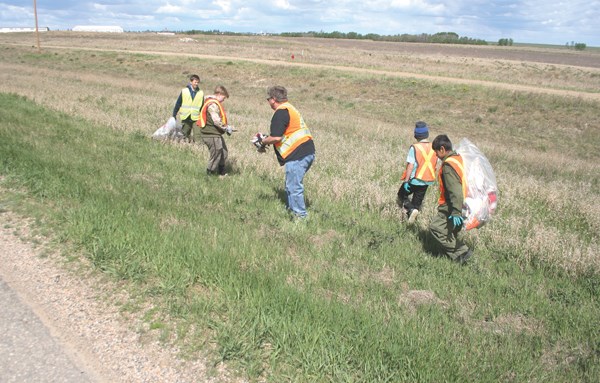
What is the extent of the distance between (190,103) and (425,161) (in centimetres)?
626

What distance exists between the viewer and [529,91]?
88.8 ft

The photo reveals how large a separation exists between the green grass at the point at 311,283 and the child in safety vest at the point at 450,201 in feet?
0.87

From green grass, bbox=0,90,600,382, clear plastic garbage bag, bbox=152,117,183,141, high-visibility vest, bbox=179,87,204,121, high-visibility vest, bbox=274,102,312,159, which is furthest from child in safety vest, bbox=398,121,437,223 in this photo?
clear plastic garbage bag, bbox=152,117,183,141

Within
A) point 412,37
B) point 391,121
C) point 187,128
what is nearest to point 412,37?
point 412,37

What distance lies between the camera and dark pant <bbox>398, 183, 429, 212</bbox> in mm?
7281

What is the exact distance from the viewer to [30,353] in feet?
11.6

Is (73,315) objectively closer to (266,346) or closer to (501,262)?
(266,346)

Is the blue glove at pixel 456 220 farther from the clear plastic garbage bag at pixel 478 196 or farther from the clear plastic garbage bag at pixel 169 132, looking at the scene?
the clear plastic garbage bag at pixel 169 132

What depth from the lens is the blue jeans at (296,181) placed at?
265 inches

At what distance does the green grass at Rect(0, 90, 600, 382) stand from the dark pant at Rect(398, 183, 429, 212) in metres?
0.37

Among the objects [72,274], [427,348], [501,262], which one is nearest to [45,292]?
[72,274]

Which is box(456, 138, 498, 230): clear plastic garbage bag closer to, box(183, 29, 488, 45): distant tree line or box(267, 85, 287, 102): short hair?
box(267, 85, 287, 102): short hair

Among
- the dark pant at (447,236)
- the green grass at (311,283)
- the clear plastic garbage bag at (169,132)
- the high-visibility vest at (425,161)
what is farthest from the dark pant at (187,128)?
the dark pant at (447,236)

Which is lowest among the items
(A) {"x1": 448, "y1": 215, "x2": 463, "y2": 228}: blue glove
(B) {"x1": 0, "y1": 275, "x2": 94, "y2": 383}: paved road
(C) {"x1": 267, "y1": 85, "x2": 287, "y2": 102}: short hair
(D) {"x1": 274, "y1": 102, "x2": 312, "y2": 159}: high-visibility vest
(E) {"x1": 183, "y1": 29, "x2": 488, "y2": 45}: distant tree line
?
(B) {"x1": 0, "y1": 275, "x2": 94, "y2": 383}: paved road
